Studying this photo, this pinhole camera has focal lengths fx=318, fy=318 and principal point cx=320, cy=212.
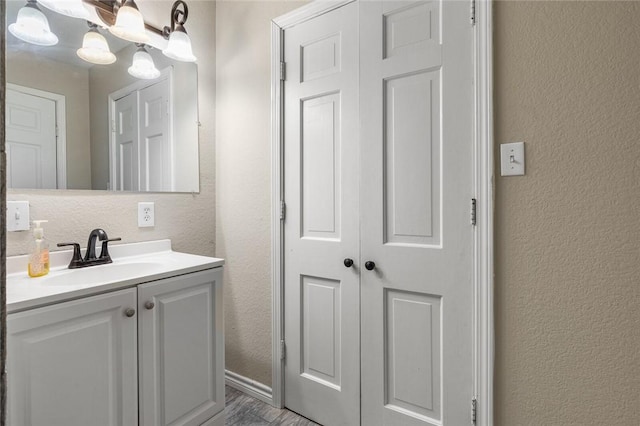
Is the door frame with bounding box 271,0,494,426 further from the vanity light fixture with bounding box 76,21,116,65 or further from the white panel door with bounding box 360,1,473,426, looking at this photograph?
the vanity light fixture with bounding box 76,21,116,65

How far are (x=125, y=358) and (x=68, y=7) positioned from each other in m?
1.47

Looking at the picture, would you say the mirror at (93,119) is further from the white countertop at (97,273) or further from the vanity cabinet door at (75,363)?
the vanity cabinet door at (75,363)

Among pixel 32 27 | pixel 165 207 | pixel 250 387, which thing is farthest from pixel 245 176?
pixel 250 387

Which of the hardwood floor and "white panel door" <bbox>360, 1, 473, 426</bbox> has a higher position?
"white panel door" <bbox>360, 1, 473, 426</bbox>

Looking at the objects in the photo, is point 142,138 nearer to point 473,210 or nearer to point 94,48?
point 94,48

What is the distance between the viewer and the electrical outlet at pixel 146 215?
1683 mm

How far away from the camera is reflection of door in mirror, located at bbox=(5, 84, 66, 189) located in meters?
1.27

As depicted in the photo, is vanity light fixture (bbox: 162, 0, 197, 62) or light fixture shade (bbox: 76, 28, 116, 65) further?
vanity light fixture (bbox: 162, 0, 197, 62)

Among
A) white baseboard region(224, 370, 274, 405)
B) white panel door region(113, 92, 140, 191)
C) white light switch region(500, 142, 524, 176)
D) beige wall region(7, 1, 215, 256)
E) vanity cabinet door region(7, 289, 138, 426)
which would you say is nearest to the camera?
vanity cabinet door region(7, 289, 138, 426)

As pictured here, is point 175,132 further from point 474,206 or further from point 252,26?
point 474,206

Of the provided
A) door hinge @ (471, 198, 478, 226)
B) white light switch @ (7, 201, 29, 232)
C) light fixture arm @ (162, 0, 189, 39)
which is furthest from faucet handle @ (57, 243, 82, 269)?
door hinge @ (471, 198, 478, 226)

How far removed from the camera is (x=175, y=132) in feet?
6.03

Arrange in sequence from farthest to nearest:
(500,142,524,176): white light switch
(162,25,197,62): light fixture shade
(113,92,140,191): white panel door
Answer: (162,25,197,62): light fixture shade, (113,92,140,191): white panel door, (500,142,524,176): white light switch

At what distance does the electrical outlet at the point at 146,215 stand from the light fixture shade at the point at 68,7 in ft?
2.89
